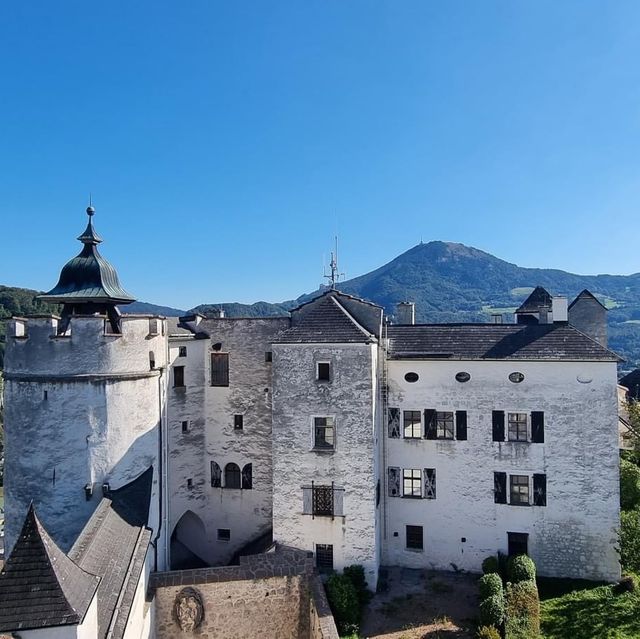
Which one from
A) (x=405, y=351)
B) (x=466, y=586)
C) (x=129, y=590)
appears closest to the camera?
(x=129, y=590)

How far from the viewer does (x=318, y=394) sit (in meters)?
23.9

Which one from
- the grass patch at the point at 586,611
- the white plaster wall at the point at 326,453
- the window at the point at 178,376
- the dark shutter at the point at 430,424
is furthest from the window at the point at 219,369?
the grass patch at the point at 586,611

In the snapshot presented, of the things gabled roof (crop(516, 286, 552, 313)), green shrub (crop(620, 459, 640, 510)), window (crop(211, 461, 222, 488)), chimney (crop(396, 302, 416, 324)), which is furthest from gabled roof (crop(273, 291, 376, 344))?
gabled roof (crop(516, 286, 552, 313))

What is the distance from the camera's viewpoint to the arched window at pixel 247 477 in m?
28.1

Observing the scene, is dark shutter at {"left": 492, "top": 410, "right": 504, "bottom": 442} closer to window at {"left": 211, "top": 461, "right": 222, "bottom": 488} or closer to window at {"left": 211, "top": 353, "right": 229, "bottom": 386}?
window at {"left": 211, "top": 353, "right": 229, "bottom": 386}

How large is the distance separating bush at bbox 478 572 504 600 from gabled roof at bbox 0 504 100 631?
52.7 feet

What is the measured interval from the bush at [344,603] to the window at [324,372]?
8.67 m

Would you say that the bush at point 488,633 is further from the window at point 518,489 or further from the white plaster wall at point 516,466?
the window at point 518,489

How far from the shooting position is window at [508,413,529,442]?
25031 millimetres

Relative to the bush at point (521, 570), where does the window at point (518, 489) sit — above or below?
above

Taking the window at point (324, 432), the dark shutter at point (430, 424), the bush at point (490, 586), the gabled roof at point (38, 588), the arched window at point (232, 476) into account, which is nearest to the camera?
the gabled roof at point (38, 588)

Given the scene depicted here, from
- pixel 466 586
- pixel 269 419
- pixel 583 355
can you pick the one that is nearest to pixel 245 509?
pixel 269 419

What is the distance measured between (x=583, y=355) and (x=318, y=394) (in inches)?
501

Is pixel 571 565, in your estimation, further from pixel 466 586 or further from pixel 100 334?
pixel 100 334
